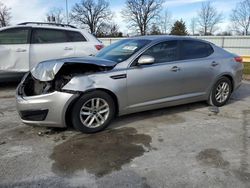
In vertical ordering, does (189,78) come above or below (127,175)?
above

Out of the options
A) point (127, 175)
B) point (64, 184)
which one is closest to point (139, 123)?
point (127, 175)

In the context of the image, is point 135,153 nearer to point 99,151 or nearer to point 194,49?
point 99,151

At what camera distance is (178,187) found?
115 inches

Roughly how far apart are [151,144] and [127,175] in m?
0.94

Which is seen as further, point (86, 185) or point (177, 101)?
point (177, 101)

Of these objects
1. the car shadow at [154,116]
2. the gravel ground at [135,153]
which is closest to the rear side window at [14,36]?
the gravel ground at [135,153]

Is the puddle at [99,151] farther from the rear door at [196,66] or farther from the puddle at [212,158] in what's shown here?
the rear door at [196,66]

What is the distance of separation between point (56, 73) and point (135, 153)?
1.64 meters

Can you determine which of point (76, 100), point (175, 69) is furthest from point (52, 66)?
point (175, 69)

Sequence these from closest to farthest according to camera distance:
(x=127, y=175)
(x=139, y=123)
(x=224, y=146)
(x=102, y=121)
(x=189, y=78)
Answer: (x=127, y=175), (x=224, y=146), (x=102, y=121), (x=139, y=123), (x=189, y=78)

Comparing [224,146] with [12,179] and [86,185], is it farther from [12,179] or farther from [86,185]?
[12,179]

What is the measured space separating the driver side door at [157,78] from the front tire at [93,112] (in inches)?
16.9

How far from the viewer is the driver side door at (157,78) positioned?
4637 millimetres

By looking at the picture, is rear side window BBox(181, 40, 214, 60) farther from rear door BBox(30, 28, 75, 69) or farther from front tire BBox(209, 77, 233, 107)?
rear door BBox(30, 28, 75, 69)
